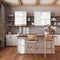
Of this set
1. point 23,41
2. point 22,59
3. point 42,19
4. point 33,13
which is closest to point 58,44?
point 42,19

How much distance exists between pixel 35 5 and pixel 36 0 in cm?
127

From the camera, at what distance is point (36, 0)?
9219mm

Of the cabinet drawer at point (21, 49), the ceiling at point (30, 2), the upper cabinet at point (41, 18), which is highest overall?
the ceiling at point (30, 2)

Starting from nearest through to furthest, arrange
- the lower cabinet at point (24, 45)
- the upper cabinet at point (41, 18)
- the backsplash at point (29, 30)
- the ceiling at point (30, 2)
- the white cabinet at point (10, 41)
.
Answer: the lower cabinet at point (24, 45)
the ceiling at point (30, 2)
the white cabinet at point (10, 41)
the upper cabinet at point (41, 18)
the backsplash at point (29, 30)

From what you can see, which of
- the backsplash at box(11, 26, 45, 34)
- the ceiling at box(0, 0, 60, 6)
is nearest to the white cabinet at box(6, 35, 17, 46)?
the backsplash at box(11, 26, 45, 34)

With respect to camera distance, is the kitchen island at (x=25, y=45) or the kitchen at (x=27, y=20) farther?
the kitchen at (x=27, y=20)

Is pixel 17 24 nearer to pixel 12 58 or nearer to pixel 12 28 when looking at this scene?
pixel 12 28

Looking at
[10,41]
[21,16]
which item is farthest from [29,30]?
[10,41]

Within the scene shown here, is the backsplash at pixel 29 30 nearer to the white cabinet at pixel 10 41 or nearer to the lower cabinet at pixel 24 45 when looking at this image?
the white cabinet at pixel 10 41

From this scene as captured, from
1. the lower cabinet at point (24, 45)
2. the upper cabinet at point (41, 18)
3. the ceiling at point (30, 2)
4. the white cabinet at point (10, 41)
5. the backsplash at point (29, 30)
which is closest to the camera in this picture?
the lower cabinet at point (24, 45)

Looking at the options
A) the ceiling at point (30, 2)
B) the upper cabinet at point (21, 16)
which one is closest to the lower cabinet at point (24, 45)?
the upper cabinet at point (21, 16)

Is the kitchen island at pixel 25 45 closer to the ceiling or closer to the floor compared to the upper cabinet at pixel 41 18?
closer to the floor

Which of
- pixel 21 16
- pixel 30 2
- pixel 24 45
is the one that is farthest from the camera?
pixel 21 16

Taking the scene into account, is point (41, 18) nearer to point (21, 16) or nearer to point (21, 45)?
point (21, 16)
